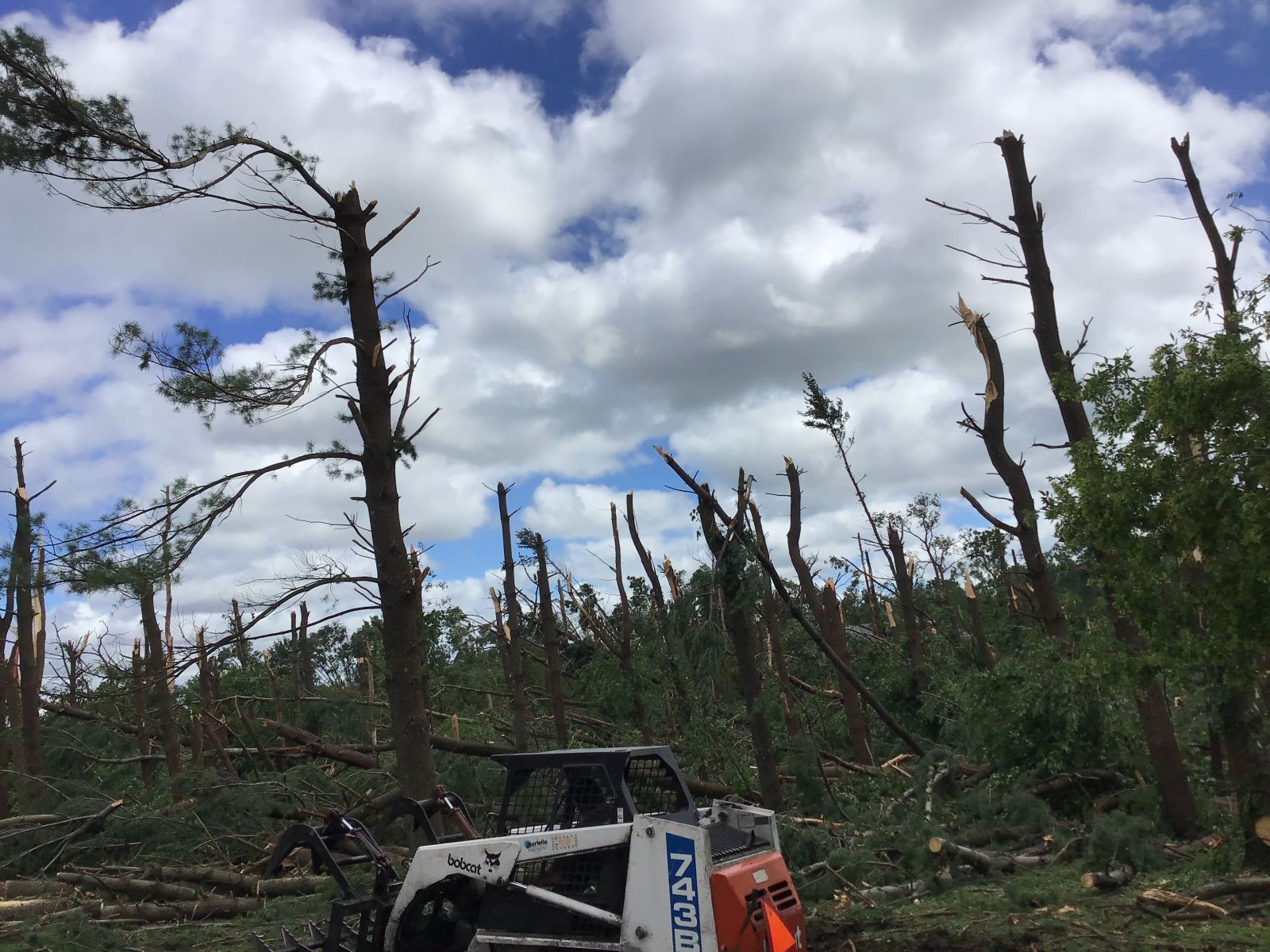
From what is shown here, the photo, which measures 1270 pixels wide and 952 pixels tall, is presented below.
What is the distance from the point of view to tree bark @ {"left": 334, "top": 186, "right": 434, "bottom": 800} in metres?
8.41

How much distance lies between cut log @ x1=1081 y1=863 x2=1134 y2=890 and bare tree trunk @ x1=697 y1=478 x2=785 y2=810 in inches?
135

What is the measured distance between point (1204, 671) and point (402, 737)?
6162 mm

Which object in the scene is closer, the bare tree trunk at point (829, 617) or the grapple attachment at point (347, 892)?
the grapple attachment at point (347, 892)

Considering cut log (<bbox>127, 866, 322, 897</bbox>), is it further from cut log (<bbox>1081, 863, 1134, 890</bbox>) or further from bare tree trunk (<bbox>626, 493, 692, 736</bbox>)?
cut log (<bbox>1081, 863, 1134, 890</bbox>)

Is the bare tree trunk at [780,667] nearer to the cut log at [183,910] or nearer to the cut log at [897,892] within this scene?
the cut log at [897,892]

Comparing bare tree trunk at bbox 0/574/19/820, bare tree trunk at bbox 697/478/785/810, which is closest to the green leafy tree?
bare tree trunk at bbox 697/478/785/810

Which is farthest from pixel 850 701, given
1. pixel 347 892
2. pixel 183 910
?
pixel 347 892

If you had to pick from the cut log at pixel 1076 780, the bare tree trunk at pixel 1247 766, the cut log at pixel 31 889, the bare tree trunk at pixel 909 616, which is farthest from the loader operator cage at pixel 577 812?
the bare tree trunk at pixel 909 616

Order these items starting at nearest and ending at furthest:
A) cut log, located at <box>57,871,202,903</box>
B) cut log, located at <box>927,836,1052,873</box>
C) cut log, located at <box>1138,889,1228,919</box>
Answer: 1. cut log, located at <box>1138,889,1228,919</box>
2. cut log, located at <box>927,836,1052,873</box>
3. cut log, located at <box>57,871,202,903</box>

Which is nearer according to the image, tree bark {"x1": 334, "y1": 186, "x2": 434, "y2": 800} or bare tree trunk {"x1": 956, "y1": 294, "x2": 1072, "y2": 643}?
tree bark {"x1": 334, "y1": 186, "x2": 434, "y2": 800}

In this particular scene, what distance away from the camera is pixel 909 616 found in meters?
18.3

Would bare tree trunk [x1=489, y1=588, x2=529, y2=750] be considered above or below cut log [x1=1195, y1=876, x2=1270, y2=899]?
above

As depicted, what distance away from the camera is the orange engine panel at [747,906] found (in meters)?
4.63

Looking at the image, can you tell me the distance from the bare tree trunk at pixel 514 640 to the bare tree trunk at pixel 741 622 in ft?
15.4
